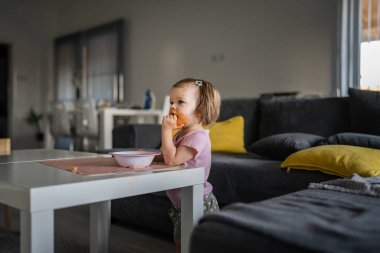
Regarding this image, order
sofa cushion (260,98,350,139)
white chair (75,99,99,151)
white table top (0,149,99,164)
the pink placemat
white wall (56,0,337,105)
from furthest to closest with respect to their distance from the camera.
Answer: white chair (75,99,99,151)
white wall (56,0,337,105)
sofa cushion (260,98,350,139)
white table top (0,149,99,164)
the pink placemat

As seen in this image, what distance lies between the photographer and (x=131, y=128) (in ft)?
8.60

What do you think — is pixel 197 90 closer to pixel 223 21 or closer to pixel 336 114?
pixel 336 114

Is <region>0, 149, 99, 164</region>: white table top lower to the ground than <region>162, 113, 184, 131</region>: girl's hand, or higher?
lower

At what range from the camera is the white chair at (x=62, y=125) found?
5078 millimetres

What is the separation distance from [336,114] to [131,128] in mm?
1356

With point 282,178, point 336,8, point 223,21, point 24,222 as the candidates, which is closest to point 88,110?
point 223,21

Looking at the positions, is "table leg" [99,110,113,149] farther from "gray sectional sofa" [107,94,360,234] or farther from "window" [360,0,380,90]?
"window" [360,0,380,90]

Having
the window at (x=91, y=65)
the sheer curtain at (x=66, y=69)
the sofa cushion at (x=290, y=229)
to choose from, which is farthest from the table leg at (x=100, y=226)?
the sheer curtain at (x=66, y=69)

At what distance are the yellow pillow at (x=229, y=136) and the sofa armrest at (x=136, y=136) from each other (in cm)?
41

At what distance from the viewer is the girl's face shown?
1282 millimetres

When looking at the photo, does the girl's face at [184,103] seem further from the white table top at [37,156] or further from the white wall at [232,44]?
the white wall at [232,44]

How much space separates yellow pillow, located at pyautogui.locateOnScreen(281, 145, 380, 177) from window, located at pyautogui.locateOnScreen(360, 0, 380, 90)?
1.91 m

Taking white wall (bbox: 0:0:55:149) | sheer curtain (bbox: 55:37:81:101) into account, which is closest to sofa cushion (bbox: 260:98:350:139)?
sheer curtain (bbox: 55:37:81:101)

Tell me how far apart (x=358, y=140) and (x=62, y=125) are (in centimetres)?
412
